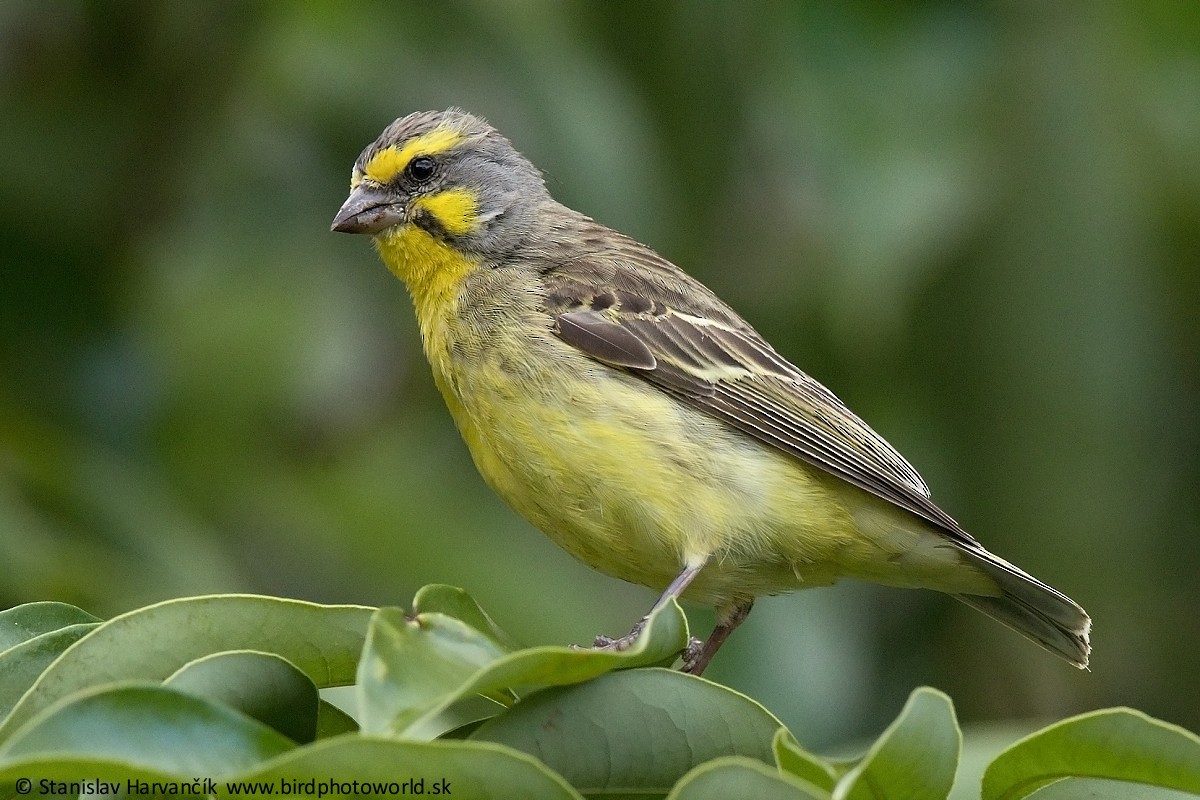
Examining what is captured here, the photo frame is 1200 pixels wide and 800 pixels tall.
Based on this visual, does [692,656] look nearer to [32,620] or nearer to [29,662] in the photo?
[32,620]

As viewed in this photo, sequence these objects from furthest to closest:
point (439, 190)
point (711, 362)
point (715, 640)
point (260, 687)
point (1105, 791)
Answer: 1. point (439, 190)
2. point (715, 640)
3. point (711, 362)
4. point (1105, 791)
5. point (260, 687)

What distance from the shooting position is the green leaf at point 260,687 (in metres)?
2.45

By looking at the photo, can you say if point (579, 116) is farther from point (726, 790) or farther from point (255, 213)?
point (726, 790)

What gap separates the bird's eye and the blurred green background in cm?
57

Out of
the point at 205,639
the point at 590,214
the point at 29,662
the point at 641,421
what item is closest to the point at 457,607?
the point at 205,639

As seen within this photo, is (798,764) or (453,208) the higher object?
(453,208)

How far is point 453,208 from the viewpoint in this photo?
16.8ft

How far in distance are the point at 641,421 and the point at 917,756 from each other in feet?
7.18

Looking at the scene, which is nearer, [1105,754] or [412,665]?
[412,665]

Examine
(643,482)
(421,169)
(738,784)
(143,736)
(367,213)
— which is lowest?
(643,482)

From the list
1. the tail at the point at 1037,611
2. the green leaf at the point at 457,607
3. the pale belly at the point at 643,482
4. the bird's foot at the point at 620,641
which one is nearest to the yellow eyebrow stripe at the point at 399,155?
the pale belly at the point at 643,482


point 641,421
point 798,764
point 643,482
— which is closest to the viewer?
point 798,764

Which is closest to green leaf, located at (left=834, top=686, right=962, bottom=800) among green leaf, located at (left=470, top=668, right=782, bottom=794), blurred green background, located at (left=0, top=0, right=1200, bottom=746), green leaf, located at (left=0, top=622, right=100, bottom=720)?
green leaf, located at (left=470, top=668, right=782, bottom=794)

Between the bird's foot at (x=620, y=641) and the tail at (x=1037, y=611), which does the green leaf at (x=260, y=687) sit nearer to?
the bird's foot at (x=620, y=641)
